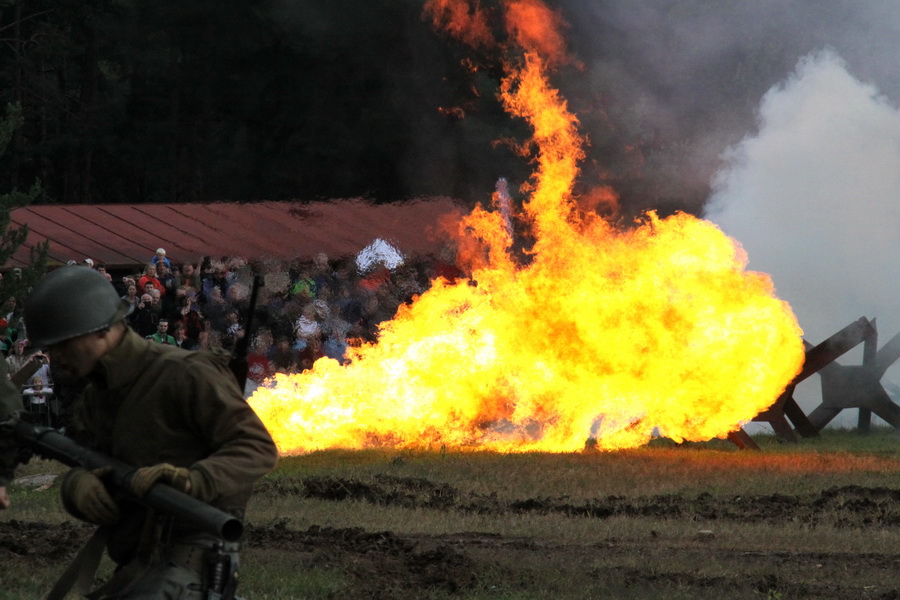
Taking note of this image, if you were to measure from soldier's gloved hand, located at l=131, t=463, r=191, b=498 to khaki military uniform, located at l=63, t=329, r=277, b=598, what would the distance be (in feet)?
0.51

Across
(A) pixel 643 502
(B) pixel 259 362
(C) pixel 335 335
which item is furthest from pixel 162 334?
(A) pixel 643 502

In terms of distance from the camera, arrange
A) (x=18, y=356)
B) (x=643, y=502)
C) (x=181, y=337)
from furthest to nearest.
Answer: (x=181, y=337) < (x=18, y=356) < (x=643, y=502)

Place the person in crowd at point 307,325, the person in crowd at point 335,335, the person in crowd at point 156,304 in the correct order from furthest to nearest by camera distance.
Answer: the person in crowd at point 307,325 < the person in crowd at point 335,335 < the person in crowd at point 156,304

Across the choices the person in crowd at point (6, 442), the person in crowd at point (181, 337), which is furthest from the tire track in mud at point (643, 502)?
the person in crowd at point (6, 442)

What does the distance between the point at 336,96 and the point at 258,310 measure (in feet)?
47.8

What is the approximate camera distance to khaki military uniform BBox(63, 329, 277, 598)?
458 cm

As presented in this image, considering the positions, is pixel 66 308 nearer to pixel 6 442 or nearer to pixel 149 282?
pixel 6 442

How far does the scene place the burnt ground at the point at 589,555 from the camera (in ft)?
30.7

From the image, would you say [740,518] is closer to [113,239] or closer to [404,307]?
[404,307]

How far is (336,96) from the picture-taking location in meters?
33.8

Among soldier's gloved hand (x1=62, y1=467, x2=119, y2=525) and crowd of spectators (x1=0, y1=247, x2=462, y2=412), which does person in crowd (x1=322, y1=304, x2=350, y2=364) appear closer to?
crowd of spectators (x1=0, y1=247, x2=462, y2=412)

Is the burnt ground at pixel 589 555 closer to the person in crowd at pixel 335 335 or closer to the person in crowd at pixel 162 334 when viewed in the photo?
the person in crowd at pixel 162 334

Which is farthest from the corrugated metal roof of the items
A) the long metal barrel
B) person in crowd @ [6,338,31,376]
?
the long metal barrel

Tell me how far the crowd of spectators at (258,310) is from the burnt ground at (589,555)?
501cm
